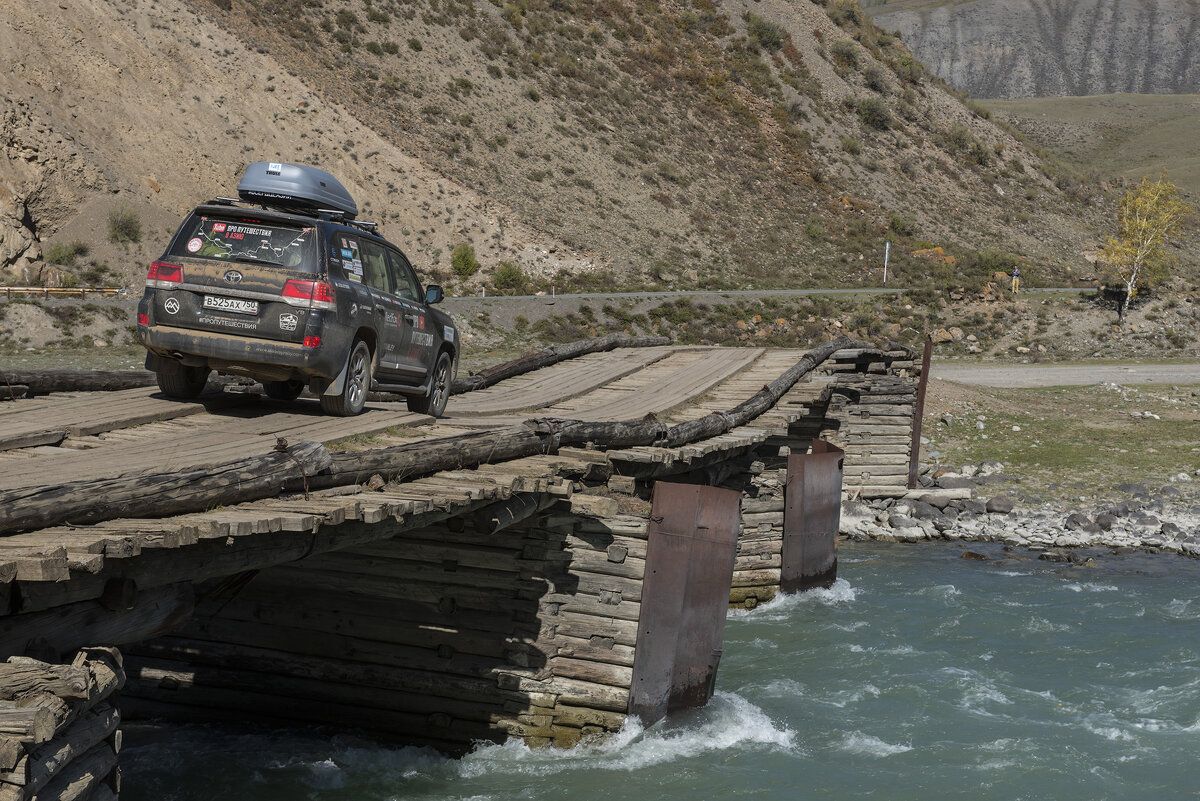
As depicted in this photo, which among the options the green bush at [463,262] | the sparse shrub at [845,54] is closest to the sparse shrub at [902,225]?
the sparse shrub at [845,54]

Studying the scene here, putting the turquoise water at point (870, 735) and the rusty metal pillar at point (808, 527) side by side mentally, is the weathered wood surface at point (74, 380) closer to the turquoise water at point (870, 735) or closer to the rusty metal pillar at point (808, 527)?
the turquoise water at point (870, 735)

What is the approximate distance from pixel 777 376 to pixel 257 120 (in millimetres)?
30597

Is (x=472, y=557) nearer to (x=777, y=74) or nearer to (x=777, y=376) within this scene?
(x=777, y=376)

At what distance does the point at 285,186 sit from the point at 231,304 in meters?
1.94

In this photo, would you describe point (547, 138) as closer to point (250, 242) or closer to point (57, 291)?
point (57, 291)

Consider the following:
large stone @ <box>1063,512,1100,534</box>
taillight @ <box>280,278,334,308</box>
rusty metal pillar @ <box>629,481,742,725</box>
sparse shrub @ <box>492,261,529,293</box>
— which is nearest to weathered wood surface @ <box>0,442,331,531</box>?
taillight @ <box>280,278,334,308</box>

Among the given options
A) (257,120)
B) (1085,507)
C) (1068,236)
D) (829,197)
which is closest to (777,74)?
(829,197)

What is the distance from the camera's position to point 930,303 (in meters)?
45.3

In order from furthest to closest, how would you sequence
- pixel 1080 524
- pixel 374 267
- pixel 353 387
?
pixel 1080 524 → pixel 374 267 → pixel 353 387

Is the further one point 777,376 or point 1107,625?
point 777,376

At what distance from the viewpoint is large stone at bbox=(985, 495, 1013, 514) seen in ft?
75.7

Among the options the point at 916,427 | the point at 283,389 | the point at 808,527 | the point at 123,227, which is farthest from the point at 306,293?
the point at 123,227

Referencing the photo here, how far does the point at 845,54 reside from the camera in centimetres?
6919

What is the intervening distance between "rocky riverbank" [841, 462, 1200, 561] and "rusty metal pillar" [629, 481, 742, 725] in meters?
10.5
